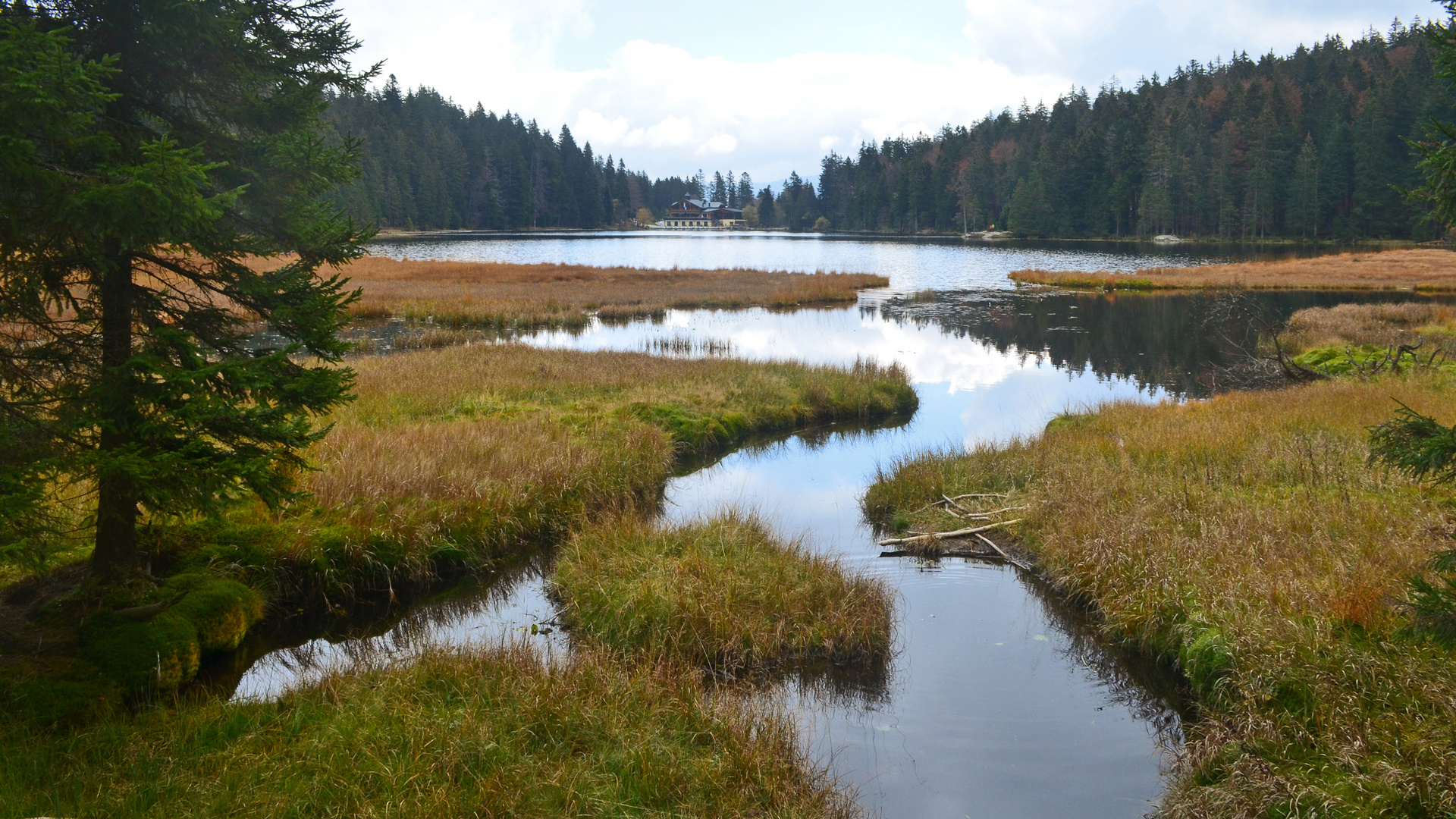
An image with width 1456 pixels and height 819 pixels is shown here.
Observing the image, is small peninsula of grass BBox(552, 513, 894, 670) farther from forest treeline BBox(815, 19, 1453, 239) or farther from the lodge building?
the lodge building

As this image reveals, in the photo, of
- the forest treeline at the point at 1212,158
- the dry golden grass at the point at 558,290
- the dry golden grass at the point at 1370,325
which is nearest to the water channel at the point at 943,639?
the dry golden grass at the point at 1370,325

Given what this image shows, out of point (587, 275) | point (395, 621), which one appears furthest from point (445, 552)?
point (587, 275)

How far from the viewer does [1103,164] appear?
110562 mm

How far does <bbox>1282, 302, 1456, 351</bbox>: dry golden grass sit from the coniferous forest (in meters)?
46.3

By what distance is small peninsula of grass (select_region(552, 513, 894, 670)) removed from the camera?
801 centimetres

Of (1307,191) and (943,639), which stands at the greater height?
(1307,191)

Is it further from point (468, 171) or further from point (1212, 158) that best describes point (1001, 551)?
point (468, 171)

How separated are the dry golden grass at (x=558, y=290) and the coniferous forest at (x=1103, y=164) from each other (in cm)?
3533

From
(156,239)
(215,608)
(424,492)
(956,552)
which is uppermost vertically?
(156,239)

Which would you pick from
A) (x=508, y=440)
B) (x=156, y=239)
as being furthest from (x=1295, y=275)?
(x=156, y=239)

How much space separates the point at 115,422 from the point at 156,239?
52.0 inches

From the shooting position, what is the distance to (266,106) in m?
7.23

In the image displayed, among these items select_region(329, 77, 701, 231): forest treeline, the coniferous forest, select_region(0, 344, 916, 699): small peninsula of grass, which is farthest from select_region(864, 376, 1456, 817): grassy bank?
select_region(329, 77, 701, 231): forest treeline

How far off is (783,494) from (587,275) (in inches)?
1597
